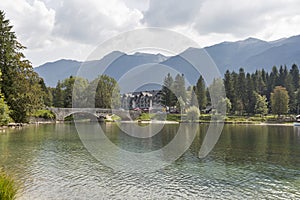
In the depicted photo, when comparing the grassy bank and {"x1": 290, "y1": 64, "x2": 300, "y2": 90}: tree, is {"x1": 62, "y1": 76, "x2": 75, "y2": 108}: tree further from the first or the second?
{"x1": 290, "y1": 64, "x2": 300, "y2": 90}: tree

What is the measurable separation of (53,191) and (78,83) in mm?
81239

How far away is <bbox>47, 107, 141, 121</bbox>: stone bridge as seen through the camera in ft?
297

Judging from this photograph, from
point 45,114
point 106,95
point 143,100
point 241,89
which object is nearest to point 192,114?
point 241,89

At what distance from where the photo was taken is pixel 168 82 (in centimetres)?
11331

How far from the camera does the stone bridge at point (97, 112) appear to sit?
297 ft

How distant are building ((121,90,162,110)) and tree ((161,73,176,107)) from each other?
26.0ft

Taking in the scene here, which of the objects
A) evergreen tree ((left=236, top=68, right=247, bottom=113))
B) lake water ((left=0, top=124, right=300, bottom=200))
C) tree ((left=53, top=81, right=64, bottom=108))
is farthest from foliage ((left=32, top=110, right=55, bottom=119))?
evergreen tree ((left=236, top=68, right=247, bottom=113))

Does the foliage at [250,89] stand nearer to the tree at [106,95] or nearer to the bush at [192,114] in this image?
the bush at [192,114]

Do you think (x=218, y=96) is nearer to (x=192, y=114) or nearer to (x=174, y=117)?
(x=192, y=114)

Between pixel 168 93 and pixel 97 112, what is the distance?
88.2ft

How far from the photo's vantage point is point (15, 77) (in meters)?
59.3

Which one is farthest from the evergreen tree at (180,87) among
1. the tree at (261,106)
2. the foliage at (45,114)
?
the foliage at (45,114)

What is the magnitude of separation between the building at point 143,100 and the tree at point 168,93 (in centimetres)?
793

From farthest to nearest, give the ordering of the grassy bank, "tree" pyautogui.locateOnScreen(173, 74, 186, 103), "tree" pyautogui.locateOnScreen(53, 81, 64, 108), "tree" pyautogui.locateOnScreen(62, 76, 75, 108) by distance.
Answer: "tree" pyautogui.locateOnScreen(53, 81, 64, 108) → "tree" pyautogui.locateOnScreen(62, 76, 75, 108) → "tree" pyautogui.locateOnScreen(173, 74, 186, 103) → the grassy bank
